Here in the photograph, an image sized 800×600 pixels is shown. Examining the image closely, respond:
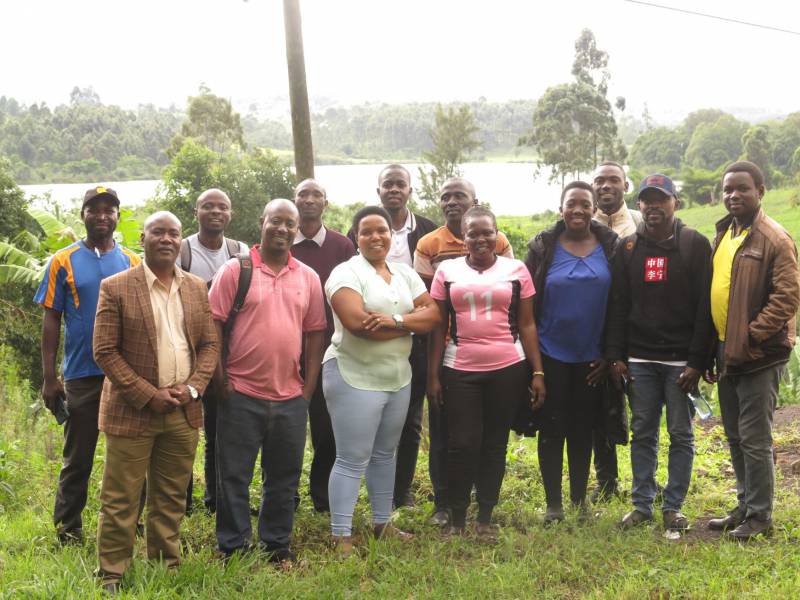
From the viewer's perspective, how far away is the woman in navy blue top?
4961 mm

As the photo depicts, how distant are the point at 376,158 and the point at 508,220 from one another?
1586 inches

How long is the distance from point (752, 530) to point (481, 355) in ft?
6.39

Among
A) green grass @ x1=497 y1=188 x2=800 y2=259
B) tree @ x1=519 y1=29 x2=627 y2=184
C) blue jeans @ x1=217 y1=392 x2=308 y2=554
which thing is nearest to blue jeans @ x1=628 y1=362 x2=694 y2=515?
blue jeans @ x1=217 y1=392 x2=308 y2=554

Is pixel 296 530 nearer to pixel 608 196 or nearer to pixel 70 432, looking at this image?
pixel 70 432

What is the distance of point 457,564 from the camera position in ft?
15.0

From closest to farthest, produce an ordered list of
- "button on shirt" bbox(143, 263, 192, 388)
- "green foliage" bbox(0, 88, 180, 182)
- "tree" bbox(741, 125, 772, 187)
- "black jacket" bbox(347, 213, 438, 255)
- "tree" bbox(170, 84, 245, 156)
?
"button on shirt" bbox(143, 263, 192, 388), "black jacket" bbox(347, 213, 438, 255), "tree" bbox(170, 84, 245, 156), "green foliage" bbox(0, 88, 180, 182), "tree" bbox(741, 125, 772, 187)

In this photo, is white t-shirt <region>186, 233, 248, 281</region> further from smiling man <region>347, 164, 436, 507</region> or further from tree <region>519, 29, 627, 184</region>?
tree <region>519, 29, 627, 184</region>

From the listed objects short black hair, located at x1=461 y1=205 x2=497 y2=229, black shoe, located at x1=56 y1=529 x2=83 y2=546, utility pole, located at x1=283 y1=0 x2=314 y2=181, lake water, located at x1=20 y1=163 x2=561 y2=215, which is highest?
utility pole, located at x1=283 y1=0 x2=314 y2=181

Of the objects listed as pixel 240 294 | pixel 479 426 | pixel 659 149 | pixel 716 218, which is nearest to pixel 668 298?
pixel 479 426

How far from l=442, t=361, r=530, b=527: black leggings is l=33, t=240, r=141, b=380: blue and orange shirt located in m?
2.04

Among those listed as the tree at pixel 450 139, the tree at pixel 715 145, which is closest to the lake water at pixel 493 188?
the tree at pixel 450 139

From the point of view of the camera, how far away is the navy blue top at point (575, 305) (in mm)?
4953

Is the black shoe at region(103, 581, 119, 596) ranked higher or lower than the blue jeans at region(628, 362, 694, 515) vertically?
lower

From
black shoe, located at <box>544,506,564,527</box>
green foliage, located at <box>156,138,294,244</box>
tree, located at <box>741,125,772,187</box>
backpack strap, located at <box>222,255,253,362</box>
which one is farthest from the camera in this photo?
tree, located at <box>741,125,772,187</box>
